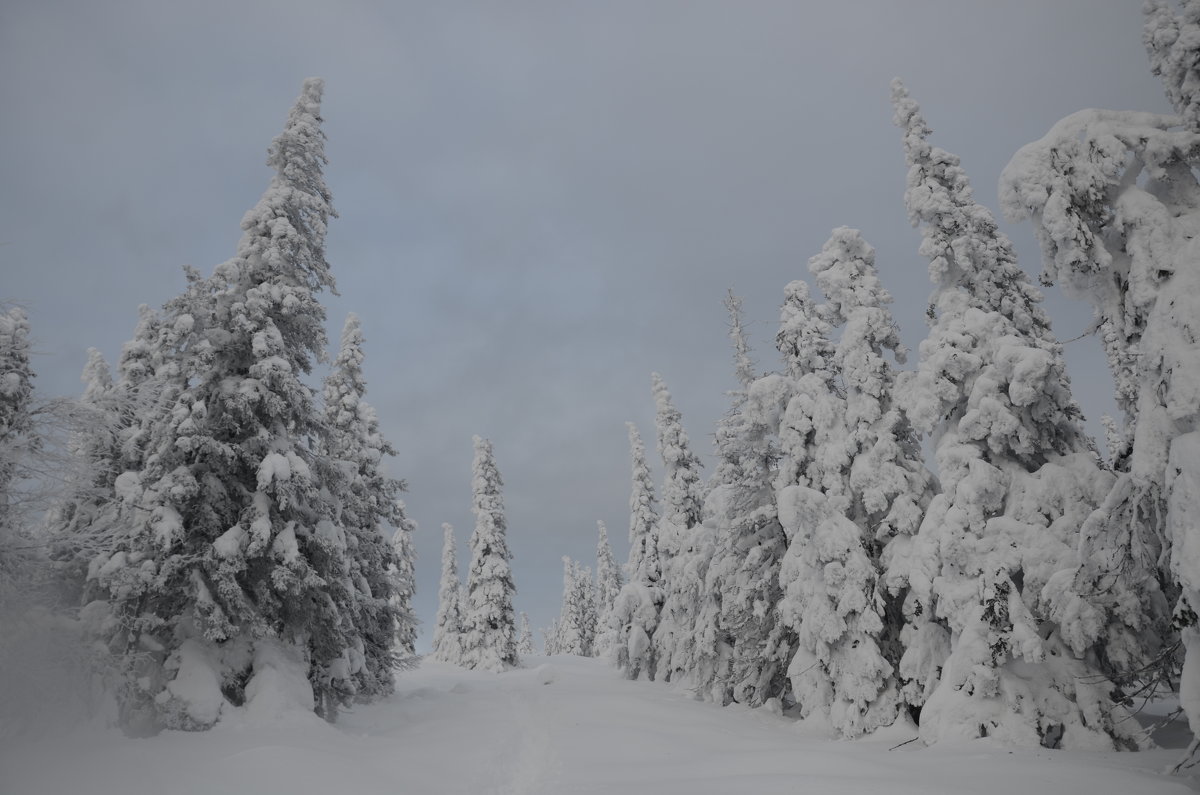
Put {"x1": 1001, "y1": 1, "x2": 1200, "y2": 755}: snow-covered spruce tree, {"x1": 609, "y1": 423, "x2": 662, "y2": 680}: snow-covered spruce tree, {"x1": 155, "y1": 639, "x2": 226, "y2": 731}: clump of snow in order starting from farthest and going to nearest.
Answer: {"x1": 609, "y1": 423, "x2": 662, "y2": 680}: snow-covered spruce tree
{"x1": 155, "y1": 639, "x2": 226, "y2": 731}: clump of snow
{"x1": 1001, "y1": 1, "x2": 1200, "y2": 755}: snow-covered spruce tree

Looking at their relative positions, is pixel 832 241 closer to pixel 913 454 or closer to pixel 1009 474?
pixel 913 454

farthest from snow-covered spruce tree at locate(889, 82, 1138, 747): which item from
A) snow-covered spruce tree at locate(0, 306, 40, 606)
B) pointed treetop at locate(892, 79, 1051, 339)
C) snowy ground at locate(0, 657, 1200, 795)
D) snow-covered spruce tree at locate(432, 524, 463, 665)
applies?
snow-covered spruce tree at locate(432, 524, 463, 665)

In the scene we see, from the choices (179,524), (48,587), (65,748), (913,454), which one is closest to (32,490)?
(48,587)

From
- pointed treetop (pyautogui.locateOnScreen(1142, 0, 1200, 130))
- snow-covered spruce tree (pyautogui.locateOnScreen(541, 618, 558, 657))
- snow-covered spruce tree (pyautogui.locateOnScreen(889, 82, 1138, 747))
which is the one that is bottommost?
snow-covered spruce tree (pyautogui.locateOnScreen(541, 618, 558, 657))

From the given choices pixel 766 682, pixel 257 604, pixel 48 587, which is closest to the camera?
pixel 48 587

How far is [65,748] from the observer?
988 cm

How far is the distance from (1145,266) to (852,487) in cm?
1034

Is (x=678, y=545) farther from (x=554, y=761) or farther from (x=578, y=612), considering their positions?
(x=578, y=612)

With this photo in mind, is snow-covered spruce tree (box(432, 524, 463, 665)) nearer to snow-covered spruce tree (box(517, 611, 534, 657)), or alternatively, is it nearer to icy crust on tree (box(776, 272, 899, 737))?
snow-covered spruce tree (box(517, 611, 534, 657))

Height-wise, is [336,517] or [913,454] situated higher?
[913,454]

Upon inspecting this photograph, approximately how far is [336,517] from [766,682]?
15.3 m

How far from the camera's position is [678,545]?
3247cm

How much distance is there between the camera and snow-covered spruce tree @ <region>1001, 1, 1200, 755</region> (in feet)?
25.4

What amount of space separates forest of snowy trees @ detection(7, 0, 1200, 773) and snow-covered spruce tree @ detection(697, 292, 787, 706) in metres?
0.15
